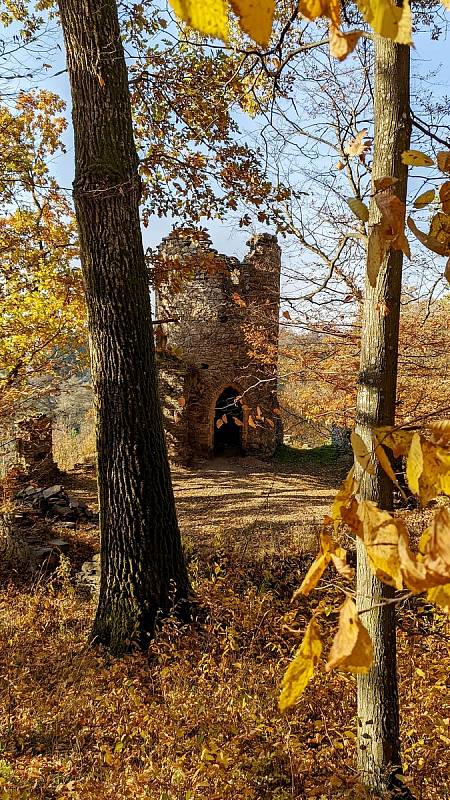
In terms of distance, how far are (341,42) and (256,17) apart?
161mm

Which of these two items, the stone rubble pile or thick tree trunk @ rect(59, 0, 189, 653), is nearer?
thick tree trunk @ rect(59, 0, 189, 653)

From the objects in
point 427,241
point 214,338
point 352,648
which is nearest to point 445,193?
point 427,241

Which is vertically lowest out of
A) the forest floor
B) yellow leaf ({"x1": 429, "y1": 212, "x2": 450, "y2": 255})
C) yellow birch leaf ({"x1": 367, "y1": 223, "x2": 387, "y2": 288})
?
the forest floor

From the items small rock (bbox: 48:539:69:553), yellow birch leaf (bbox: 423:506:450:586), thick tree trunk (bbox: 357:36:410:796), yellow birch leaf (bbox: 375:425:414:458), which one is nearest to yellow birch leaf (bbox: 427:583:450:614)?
yellow birch leaf (bbox: 423:506:450:586)

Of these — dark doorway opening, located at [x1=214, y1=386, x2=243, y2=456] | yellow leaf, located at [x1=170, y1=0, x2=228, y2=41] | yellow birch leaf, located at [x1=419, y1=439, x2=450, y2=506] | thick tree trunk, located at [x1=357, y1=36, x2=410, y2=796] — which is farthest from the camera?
dark doorway opening, located at [x1=214, y1=386, x2=243, y2=456]

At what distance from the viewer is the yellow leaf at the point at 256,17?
0.51 m

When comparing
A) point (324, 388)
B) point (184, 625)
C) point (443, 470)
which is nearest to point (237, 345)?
point (324, 388)

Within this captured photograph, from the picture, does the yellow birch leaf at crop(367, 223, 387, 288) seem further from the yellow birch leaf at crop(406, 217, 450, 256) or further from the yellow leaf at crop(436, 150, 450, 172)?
the yellow leaf at crop(436, 150, 450, 172)

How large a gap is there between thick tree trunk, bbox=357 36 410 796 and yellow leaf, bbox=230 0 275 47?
1.89 metres

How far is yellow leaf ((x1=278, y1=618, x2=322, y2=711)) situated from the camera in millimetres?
860

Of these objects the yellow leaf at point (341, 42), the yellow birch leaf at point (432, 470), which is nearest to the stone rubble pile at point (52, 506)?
the yellow birch leaf at point (432, 470)

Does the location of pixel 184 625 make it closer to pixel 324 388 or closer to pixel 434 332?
pixel 434 332

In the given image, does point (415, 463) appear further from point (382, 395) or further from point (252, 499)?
point (252, 499)

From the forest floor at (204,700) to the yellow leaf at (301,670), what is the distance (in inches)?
82.1
